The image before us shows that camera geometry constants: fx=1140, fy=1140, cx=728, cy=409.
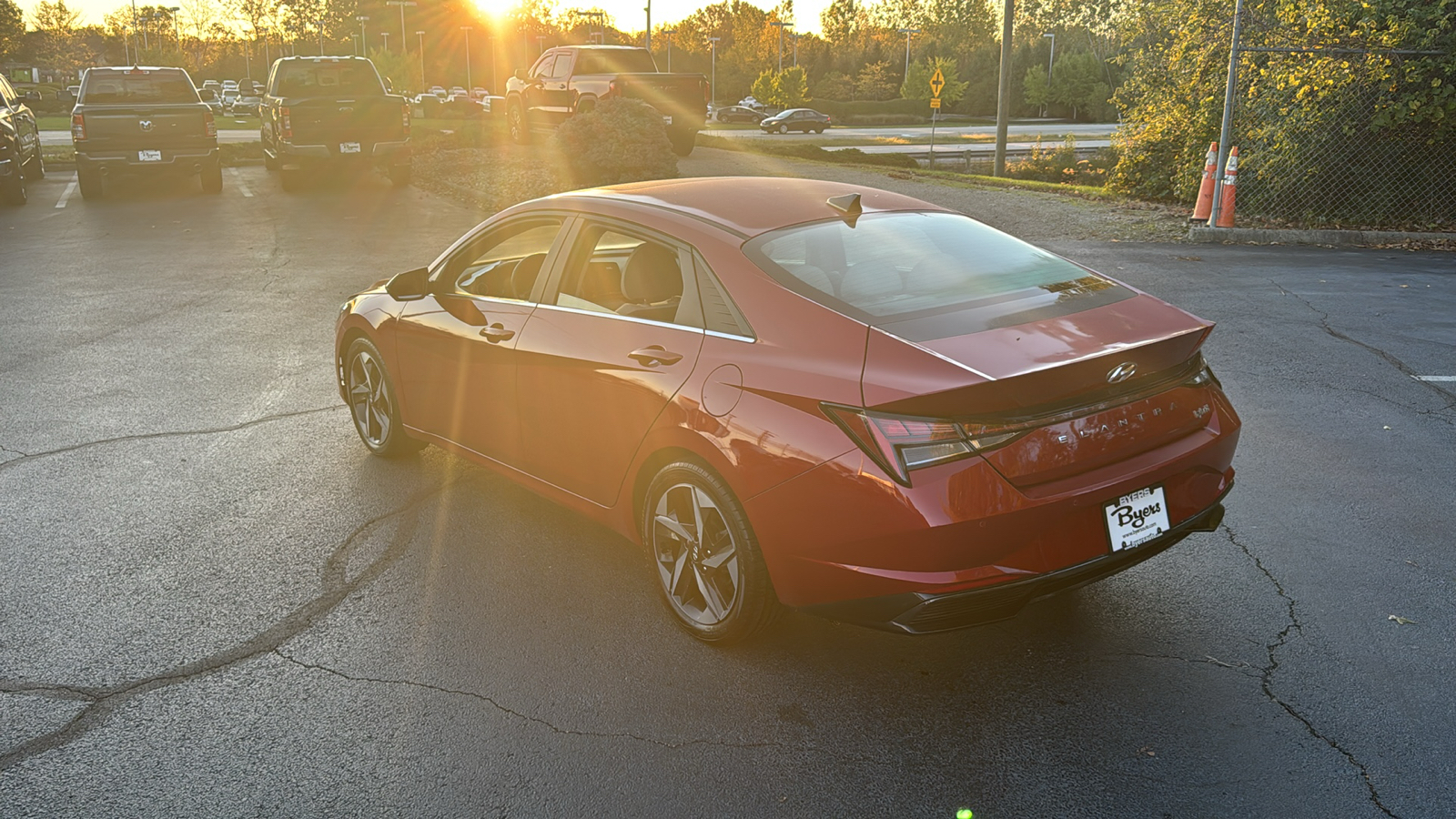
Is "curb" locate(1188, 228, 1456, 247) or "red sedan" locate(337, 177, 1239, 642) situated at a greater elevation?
"red sedan" locate(337, 177, 1239, 642)

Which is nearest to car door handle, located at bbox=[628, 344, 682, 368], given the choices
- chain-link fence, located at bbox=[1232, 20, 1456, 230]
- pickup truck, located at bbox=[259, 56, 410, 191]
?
chain-link fence, located at bbox=[1232, 20, 1456, 230]

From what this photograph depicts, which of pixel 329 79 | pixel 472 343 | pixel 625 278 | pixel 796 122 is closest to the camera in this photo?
pixel 625 278

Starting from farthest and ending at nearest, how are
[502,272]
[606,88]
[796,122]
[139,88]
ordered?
[796,122], [606,88], [139,88], [502,272]

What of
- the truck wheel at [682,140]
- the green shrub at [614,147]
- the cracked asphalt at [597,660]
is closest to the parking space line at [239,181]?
the green shrub at [614,147]

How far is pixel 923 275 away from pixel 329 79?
18.0 meters

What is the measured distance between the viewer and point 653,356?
13.4 feet

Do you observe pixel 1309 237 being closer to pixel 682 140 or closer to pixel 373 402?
pixel 373 402

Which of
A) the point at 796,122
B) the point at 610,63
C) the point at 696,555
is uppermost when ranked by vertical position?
the point at 610,63

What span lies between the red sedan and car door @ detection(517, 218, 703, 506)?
0.04 feet

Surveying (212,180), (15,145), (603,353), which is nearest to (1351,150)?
(603,353)

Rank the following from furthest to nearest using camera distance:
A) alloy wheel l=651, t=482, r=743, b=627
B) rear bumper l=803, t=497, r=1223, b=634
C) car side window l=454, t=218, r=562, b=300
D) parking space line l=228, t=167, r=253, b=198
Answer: parking space line l=228, t=167, r=253, b=198 < car side window l=454, t=218, r=562, b=300 < alloy wheel l=651, t=482, r=743, b=627 < rear bumper l=803, t=497, r=1223, b=634

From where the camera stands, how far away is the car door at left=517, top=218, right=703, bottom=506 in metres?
4.09

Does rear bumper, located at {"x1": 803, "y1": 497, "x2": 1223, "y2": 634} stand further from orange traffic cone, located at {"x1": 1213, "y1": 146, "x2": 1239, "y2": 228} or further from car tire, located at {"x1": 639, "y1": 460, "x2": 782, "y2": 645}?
orange traffic cone, located at {"x1": 1213, "y1": 146, "x2": 1239, "y2": 228}

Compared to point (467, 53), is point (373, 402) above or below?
below
